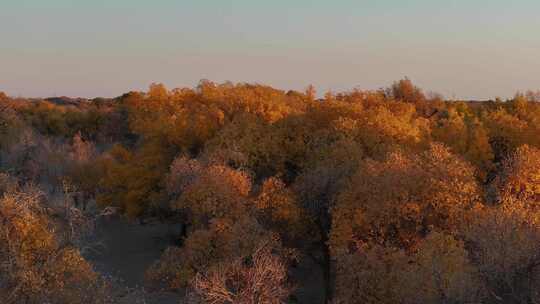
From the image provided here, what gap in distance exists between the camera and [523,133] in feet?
161

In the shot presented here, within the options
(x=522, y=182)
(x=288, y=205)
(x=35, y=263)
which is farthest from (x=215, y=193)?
(x=522, y=182)

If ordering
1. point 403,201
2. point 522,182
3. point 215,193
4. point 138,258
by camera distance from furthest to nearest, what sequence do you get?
point 138,258 → point 215,193 → point 522,182 → point 403,201

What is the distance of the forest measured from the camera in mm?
21672

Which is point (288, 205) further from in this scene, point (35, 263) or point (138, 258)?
point (138, 258)

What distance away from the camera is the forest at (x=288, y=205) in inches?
853

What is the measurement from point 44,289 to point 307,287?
20.1 metres

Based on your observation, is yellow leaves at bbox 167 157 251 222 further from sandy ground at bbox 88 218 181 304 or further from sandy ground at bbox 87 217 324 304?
sandy ground at bbox 88 218 181 304

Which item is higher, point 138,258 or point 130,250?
point 138,258

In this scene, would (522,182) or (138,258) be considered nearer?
(522,182)

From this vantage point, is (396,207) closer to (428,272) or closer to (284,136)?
(428,272)

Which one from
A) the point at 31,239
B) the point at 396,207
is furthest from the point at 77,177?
the point at 396,207

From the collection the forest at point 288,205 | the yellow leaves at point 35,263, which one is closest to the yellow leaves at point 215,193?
the forest at point 288,205

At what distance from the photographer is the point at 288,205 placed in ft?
105

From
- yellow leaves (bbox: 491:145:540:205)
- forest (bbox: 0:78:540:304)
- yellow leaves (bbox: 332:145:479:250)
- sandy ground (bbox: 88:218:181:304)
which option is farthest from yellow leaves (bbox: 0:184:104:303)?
yellow leaves (bbox: 491:145:540:205)
